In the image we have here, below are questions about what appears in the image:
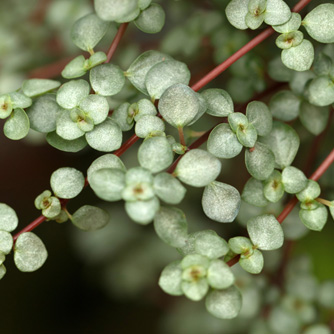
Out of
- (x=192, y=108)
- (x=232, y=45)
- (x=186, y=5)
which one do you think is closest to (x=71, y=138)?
(x=192, y=108)

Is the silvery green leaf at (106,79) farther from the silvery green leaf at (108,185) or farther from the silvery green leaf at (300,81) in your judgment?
the silvery green leaf at (300,81)

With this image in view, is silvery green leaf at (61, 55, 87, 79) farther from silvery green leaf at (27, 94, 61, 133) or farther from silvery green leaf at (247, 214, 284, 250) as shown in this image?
silvery green leaf at (247, 214, 284, 250)

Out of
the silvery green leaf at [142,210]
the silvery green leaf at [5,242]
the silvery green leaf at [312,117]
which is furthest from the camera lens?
the silvery green leaf at [312,117]

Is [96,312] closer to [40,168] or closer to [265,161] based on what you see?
[40,168]

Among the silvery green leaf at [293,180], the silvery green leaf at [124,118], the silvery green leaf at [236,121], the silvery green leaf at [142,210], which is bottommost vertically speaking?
the silvery green leaf at [124,118]

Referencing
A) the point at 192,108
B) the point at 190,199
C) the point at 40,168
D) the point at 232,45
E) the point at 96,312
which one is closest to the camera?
the point at 192,108

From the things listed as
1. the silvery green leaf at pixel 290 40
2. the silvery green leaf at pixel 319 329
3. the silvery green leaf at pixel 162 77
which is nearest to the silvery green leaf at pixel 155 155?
the silvery green leaf at pixel 162 77

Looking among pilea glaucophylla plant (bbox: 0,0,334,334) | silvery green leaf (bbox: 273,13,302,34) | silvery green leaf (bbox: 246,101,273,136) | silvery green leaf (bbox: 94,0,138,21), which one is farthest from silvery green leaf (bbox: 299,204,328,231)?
silvery green leaf (bbox: 94,0,138,21)
